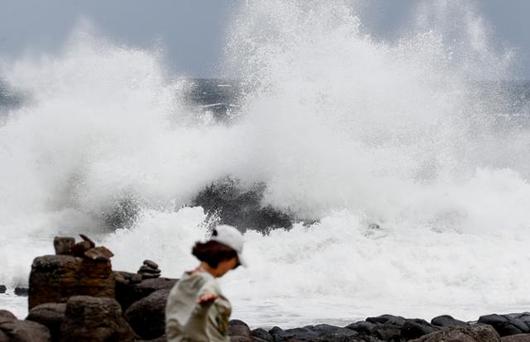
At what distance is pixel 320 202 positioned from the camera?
16.6 meters

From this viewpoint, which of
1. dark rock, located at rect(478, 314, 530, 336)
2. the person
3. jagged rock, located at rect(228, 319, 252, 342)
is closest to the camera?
the person

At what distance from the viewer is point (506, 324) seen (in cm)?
884

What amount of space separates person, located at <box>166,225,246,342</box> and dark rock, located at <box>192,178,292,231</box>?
1186cm

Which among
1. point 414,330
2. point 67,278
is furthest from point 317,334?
point 67,278

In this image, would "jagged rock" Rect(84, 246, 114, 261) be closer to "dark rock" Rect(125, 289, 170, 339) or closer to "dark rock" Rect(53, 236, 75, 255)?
"dark rock" Rect(53, 236, 75, 255)

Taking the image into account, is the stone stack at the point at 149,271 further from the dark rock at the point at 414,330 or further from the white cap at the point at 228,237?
the white cap at the point at 228,237

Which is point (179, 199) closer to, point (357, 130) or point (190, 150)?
point (190, 150)

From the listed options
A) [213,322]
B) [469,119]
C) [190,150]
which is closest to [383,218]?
[190,150]

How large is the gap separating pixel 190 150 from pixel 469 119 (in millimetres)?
13442

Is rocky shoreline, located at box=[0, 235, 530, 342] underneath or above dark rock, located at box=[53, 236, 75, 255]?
underneath

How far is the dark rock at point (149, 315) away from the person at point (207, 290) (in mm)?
3646

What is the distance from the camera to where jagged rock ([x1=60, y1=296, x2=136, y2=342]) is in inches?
248

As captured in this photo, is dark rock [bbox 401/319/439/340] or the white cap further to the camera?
dark rock [bbox 401/319/439/340]

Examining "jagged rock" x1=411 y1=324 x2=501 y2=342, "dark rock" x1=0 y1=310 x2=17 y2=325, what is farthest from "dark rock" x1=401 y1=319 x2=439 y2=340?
"dark rock" x1=0 y1=310 x2=17 y2=325
